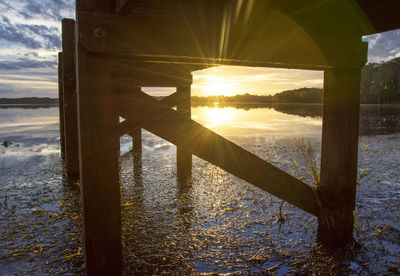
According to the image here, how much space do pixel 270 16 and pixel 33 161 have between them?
28.6 feet

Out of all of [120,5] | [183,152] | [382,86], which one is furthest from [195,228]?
[382,86]

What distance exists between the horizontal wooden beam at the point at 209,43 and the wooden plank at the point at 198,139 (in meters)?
0.38

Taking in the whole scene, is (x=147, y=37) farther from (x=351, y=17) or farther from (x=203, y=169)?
(x=203, y=169)

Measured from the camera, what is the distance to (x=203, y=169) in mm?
6875

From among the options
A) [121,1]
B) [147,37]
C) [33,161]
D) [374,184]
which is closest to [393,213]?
[374,184]

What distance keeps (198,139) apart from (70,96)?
4394mm

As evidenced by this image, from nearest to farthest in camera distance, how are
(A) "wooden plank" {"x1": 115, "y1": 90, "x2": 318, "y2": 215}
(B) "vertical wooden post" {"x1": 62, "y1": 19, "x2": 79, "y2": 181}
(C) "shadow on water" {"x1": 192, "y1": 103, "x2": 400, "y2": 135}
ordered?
(A) "wooden plank" {"x1": 115, "y1": 90, "x2": 318, "y2": 215} → (B) "vertical wooden post" {"x1": 62, "y1": 19, "x2": 79, "y2": 181} → (C) "shadow on water" {"x1": 192, "y1": 103, "x2": 400, "y2": 135}

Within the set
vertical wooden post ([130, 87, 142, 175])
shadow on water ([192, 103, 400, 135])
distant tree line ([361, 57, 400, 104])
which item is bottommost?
vertical wooden post ([130, 87, 142, 175])

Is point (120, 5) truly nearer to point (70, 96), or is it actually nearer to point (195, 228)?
point (195, 228)

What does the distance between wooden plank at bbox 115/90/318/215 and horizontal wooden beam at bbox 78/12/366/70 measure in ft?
1.25

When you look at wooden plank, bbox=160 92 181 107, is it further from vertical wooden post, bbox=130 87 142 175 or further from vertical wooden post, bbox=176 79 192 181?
vertical wooden post, bbox=130 87 142 175

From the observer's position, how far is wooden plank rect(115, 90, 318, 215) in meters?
2.05

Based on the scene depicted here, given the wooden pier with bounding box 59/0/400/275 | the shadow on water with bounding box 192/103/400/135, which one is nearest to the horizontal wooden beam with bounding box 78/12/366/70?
the wooden pier with bounding box 59/0/400/275

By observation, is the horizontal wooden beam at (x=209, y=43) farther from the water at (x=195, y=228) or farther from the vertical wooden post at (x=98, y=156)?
the water at (x=195, y=228)
